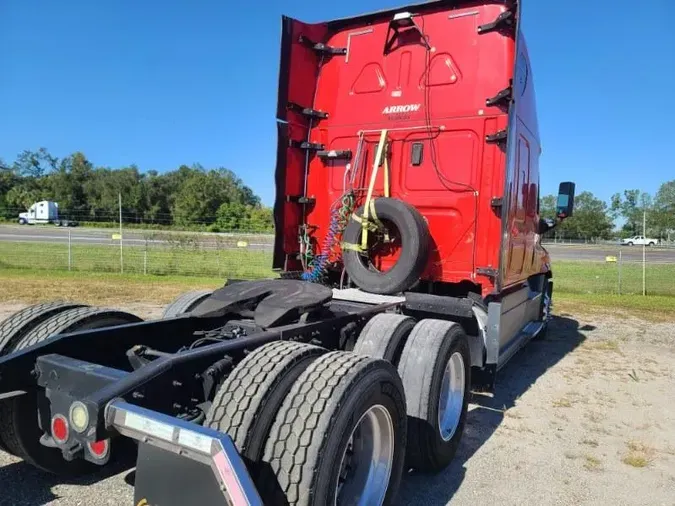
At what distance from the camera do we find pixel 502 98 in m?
4.78

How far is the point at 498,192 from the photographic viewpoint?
4.80 meters

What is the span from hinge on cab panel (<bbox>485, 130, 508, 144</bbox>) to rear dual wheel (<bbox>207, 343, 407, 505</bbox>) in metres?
2.97

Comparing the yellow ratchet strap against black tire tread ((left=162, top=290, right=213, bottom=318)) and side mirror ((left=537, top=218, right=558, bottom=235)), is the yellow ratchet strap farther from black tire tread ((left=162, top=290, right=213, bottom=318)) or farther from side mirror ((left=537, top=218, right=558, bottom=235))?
side mirror ((left=537, top=218, right=558, bottom=235))

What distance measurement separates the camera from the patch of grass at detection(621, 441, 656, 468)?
151 inches

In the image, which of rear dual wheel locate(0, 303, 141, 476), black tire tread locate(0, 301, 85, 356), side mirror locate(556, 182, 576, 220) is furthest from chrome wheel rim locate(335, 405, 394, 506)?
side mirror locate(556, 182, 576, 220)

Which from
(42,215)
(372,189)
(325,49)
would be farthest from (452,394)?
(42,215)

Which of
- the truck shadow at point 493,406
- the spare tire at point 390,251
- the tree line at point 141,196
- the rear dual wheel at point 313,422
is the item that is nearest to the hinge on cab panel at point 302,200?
the spare tire at point 390,251

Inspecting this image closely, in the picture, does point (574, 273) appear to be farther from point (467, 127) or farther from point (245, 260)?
point (467, 127)

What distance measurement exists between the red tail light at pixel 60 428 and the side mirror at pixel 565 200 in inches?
259

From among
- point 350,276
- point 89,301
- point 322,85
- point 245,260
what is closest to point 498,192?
point 350,276

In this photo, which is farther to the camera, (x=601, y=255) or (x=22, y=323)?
(x=601, y=255)

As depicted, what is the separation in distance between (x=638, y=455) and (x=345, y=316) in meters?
2.55

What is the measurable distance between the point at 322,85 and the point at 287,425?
14.3 feet

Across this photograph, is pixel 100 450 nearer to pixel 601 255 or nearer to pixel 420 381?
pixel 420 381
